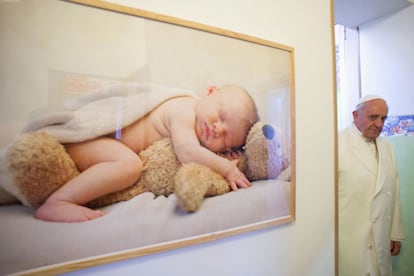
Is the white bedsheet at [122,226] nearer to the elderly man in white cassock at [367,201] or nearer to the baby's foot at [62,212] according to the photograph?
the baby's foot at [62,212]

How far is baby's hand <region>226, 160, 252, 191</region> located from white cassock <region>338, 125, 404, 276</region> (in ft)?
2.43

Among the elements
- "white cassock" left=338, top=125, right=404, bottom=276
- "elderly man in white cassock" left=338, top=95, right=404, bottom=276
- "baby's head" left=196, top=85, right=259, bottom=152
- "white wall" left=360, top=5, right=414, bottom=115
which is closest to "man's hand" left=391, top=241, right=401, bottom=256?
"elderly man in white cassock" left=338, top=95, right=404, bottom=276

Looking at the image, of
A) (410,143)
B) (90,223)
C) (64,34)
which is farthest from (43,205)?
(410,143)

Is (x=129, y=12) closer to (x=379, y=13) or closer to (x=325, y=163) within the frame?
(x=325, y=163)

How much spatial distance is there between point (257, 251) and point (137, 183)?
0.59m

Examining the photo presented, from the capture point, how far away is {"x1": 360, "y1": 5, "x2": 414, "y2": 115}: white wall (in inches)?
65.6

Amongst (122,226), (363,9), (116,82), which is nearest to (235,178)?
(122,226)

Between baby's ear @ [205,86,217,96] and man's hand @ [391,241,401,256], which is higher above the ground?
baby's ear @ [205,86,217,96]

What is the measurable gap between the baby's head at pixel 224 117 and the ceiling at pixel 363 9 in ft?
4.47

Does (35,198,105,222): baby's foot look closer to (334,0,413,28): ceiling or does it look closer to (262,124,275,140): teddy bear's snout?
(262,124,275,140): teddy bear's snout

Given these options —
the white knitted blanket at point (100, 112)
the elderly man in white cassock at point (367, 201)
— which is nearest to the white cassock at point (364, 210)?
the elderly man in white cassock at point (367, 201)

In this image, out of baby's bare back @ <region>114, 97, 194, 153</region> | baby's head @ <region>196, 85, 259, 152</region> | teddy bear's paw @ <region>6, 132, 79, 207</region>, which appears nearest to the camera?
teddy bear's paw @ <region>6, 132, 79, 207</region>

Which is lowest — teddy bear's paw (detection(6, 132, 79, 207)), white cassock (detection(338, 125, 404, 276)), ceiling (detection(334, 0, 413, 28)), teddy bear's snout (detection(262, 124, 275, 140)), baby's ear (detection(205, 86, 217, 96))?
white cassock (detection(338, 125, 404, 276))

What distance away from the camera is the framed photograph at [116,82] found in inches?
21.6
